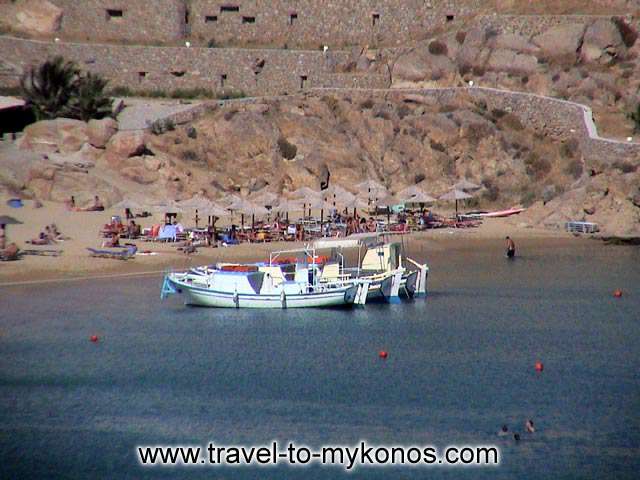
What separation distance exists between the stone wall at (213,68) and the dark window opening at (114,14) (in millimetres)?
3364

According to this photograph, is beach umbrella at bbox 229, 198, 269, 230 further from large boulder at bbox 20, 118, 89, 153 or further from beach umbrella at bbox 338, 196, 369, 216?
large boulder at bbox 20, 118, 89, 153

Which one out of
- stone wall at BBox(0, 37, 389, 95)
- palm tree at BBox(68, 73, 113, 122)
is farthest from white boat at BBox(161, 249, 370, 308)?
stone wall at BBox(0, 37, 389, 95)

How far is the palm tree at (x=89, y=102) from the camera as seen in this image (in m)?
56.8

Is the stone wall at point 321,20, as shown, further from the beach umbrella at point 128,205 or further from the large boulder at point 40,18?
the beach umbrella at point 128,205

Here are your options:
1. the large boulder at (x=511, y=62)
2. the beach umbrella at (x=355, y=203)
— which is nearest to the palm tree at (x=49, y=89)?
the beach umbrella at (x=355, y=203)

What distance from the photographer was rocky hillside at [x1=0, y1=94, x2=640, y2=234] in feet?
170

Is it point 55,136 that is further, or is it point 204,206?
point 55,136

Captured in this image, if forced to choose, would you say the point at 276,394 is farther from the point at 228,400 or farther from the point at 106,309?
the point at 106,309

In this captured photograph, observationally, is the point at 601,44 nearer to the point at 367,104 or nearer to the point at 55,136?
the point at 367,104

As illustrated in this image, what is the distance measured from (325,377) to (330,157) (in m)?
28.7

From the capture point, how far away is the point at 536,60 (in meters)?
63.8

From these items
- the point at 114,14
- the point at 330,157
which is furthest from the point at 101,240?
the point at 114,14

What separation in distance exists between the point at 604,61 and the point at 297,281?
103ft

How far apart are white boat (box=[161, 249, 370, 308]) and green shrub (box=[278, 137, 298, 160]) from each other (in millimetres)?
19610
